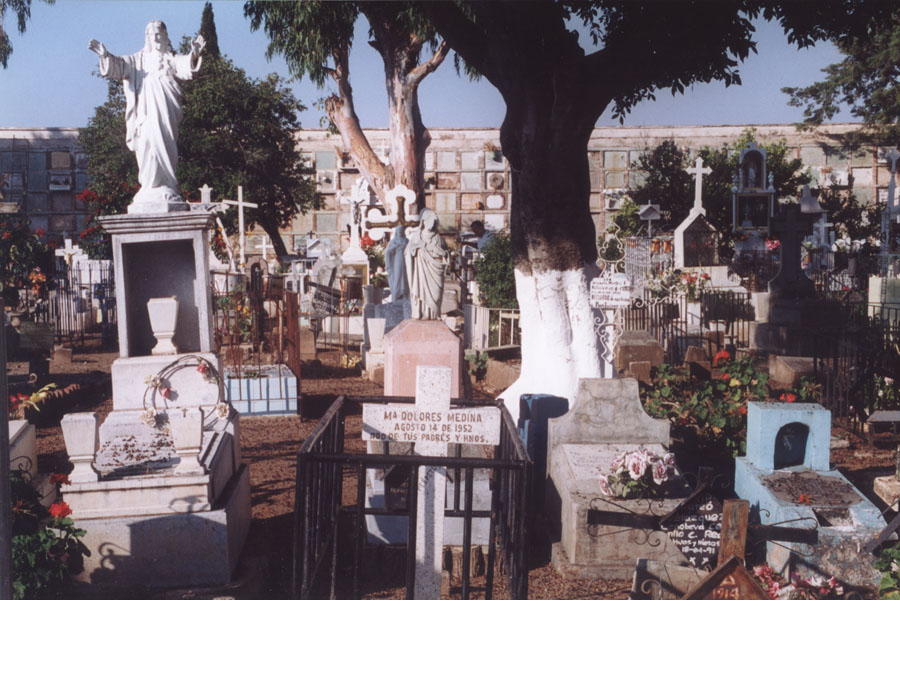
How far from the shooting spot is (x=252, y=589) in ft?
14.4

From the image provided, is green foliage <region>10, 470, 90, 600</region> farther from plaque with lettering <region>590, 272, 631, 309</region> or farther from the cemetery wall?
the cemetery wall

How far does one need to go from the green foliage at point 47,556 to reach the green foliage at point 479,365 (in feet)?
21.9

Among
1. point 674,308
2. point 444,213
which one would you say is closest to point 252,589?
point 674,308

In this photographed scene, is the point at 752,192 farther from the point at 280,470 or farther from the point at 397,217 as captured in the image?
the point at 280,470

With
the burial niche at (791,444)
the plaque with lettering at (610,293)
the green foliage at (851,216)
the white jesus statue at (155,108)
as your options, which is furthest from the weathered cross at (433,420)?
the green foliage at (851,216)

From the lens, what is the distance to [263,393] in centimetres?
840

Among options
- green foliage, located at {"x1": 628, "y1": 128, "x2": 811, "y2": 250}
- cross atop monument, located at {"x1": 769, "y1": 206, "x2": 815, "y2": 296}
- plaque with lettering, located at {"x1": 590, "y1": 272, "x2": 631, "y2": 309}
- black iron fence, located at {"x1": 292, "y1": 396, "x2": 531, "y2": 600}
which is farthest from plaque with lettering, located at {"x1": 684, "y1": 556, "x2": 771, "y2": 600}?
green foliage, located at {"x1": 628, "y1": 128, "x2": 811, "y2": 250}

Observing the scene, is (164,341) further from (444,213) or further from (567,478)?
(444,213)

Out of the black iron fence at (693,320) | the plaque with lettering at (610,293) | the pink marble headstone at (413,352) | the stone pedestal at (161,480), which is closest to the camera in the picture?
the stone pedestal at (161,480)

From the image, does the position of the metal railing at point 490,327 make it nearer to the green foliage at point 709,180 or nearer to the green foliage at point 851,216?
the green foliage at point 709,180

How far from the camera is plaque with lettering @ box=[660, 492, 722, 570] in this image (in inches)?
155

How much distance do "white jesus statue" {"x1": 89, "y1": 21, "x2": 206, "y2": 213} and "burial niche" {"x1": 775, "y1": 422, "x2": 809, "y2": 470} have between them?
473cm

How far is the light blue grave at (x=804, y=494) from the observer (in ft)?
14.1

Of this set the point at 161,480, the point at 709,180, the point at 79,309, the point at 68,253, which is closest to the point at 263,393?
the point at 161,480
